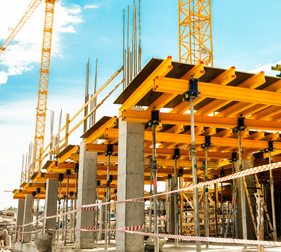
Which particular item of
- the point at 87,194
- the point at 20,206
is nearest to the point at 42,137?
the point at 20,206

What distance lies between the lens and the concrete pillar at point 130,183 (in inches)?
446

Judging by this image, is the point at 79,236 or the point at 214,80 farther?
the point at 79,236

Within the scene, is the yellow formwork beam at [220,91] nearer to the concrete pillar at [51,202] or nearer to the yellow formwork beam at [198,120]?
the yellow formwork beam at [198,120]

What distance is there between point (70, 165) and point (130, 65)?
9.31m

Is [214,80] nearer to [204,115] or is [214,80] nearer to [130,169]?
[204,115]

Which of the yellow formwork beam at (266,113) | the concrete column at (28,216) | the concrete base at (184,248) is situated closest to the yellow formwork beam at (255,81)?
the yellow formwork beam at (266,113)

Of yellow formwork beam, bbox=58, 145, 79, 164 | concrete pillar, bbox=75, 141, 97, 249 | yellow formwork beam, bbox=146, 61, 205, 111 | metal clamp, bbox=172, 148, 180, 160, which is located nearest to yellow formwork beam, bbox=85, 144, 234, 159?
metal clamp, bbox=172, 148, 180, 160

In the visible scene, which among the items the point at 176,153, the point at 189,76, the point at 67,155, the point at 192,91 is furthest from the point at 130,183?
the point at 67,155

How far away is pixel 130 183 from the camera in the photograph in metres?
11.6

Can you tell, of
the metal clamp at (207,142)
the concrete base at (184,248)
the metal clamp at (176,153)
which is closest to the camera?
the concrete base at (184,248)

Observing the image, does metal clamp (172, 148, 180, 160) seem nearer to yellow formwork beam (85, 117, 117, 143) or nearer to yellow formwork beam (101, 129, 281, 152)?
yellow formwork beam (101, 129, 281, 152)

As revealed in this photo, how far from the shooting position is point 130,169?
11.6 m

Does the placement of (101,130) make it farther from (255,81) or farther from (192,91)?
(255,81)

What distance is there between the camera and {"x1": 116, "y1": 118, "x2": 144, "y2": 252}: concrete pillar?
1134 centimetres
